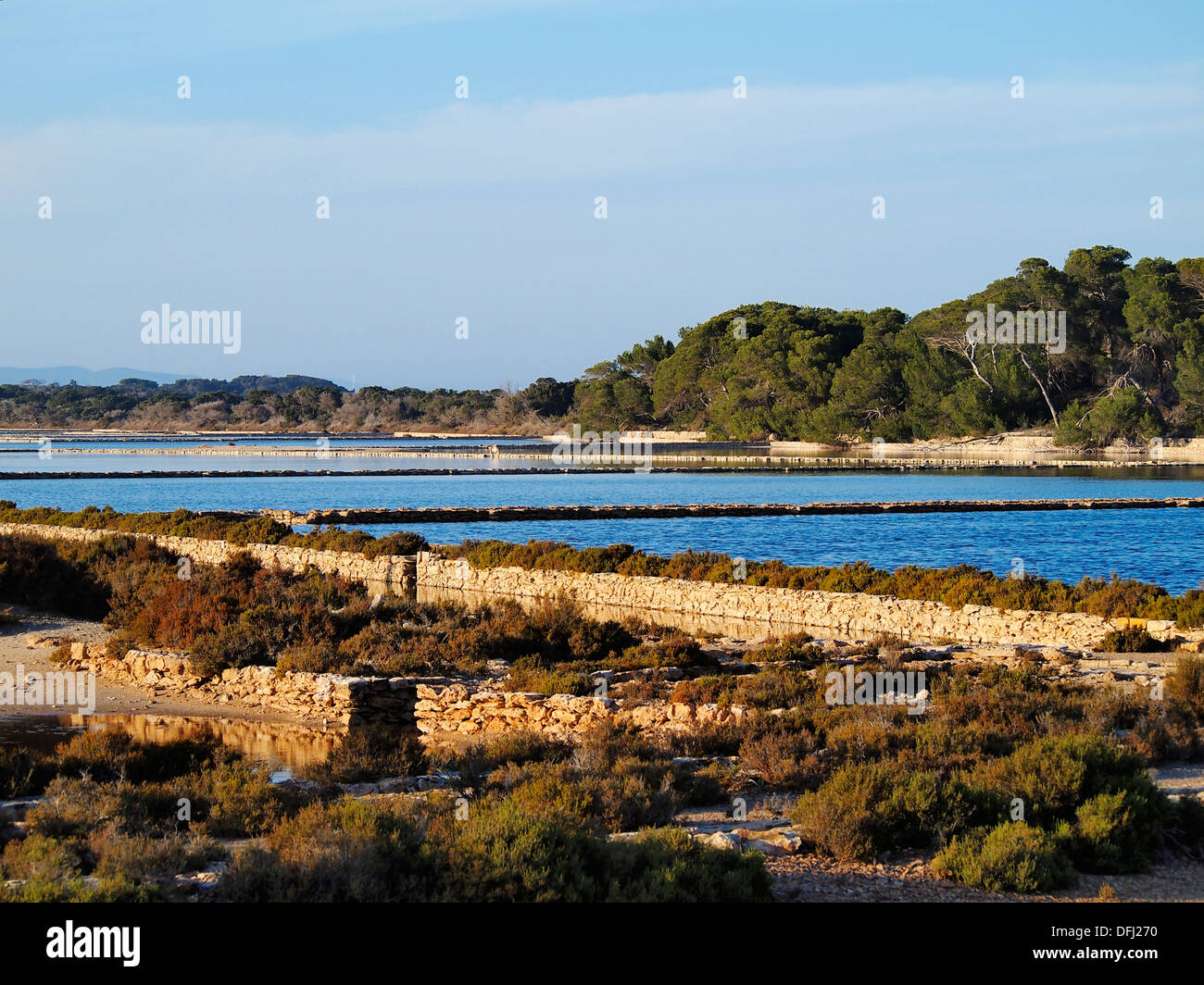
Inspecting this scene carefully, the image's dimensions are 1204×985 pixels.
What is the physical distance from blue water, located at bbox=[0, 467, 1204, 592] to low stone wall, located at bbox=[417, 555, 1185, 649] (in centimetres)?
687

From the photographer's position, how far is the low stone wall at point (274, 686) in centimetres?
1173

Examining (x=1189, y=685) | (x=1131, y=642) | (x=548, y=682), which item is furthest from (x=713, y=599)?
(x=1189, y=685)

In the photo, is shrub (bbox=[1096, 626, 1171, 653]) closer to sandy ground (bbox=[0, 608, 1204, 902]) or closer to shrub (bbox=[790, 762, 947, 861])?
sandy ground (bbox=[0, 608, 1204, 902])

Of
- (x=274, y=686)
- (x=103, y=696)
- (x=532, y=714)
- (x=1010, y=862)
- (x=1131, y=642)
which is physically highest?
(x=1010, y=862)

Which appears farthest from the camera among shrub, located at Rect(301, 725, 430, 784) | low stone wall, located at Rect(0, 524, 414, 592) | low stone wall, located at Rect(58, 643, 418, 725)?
low stone wall, located at Rect(0, 524, 414, 592)

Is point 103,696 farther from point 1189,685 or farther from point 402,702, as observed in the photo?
point 1189,685

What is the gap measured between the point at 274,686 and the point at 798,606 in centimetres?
854

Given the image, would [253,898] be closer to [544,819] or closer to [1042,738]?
[544,819]

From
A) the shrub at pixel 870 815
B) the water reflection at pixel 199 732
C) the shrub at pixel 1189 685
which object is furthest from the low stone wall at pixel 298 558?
the shrub at pixel 870 815

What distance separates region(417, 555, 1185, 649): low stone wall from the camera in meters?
15.1

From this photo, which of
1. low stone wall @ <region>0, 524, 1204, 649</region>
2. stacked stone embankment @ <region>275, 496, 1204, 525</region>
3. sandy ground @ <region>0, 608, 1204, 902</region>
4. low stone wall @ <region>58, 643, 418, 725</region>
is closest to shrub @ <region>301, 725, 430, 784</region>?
low stone wall @ <region>58, 643, 418, 725</region>

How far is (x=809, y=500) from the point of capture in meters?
47.2

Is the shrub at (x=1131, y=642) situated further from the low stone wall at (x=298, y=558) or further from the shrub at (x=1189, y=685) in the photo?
the low stone wall at (x=298, y=558)
